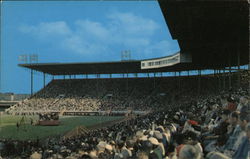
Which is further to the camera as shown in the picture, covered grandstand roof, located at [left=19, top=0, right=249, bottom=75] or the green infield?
the green infield

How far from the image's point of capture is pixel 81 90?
5831cm

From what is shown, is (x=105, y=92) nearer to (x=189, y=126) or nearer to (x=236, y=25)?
(x=236, y=25)

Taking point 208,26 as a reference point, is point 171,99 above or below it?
below

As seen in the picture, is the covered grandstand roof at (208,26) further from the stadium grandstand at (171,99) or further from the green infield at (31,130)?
the green infield at (31,130)

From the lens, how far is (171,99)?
156 feet

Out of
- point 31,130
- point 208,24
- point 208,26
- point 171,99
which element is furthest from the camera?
point 171,99

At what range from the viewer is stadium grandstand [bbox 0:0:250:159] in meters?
5.55

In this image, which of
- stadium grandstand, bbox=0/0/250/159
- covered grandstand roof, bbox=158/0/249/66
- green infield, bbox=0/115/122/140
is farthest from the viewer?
green infield, bbox=0/115/122/140

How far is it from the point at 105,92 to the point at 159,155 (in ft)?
169

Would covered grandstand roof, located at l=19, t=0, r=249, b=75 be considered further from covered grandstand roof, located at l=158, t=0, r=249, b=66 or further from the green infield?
the green infield

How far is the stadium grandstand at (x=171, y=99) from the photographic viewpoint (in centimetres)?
555

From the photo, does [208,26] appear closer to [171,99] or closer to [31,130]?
[31,130]

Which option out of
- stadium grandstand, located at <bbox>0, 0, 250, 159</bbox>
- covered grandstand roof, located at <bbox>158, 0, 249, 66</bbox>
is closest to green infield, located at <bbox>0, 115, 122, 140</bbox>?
stadium grandstand, located at <bbox>0, 0, 250, 159</bbox>

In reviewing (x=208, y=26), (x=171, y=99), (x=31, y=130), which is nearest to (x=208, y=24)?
(x=208, y=26)
